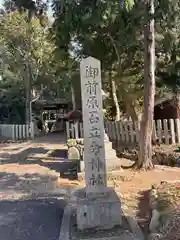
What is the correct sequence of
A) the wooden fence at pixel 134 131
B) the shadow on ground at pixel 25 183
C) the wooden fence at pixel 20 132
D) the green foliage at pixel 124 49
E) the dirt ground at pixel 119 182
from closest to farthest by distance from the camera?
1. the dirt ground at pixel 119 182
2. the shadow on ground at pixel 25 183
3. the green foliage at pixel 124 49
4. the wooden fence at pixel 134 131
5. the wooden fence at pixel 20 132

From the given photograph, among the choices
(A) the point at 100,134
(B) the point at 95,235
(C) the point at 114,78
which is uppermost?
(C) the point at 114,78

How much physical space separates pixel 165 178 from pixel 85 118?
4005 millimetres

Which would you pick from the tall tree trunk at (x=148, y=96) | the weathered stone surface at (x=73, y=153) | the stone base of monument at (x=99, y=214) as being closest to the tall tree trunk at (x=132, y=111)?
the weathered stone surface at (x=73, y=153)

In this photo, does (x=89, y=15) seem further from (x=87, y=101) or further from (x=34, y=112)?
(x=34, y=112)

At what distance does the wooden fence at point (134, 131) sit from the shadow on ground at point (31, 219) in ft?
24.9

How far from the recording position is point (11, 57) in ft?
76.7

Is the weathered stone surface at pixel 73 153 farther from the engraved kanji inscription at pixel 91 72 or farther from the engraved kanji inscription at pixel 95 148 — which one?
the engraved kanji inscription at pixel 91 72

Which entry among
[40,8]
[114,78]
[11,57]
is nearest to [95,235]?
[40,8]

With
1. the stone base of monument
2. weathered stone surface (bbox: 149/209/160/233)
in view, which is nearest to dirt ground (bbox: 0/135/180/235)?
weathered stone surface (bbox: 149/209/160/233)

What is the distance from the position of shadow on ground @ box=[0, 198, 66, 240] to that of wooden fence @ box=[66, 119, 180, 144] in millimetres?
7600

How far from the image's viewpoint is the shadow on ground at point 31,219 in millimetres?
4895

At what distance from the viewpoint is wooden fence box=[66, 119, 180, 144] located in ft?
43.5

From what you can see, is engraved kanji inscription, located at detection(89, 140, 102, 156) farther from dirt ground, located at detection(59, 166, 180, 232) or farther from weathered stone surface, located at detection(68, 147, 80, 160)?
weathered stone surface, located at detection(68, 147, 80, 160)

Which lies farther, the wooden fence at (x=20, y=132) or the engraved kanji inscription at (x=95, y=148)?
the wooden fence at (x=20, y=132)
